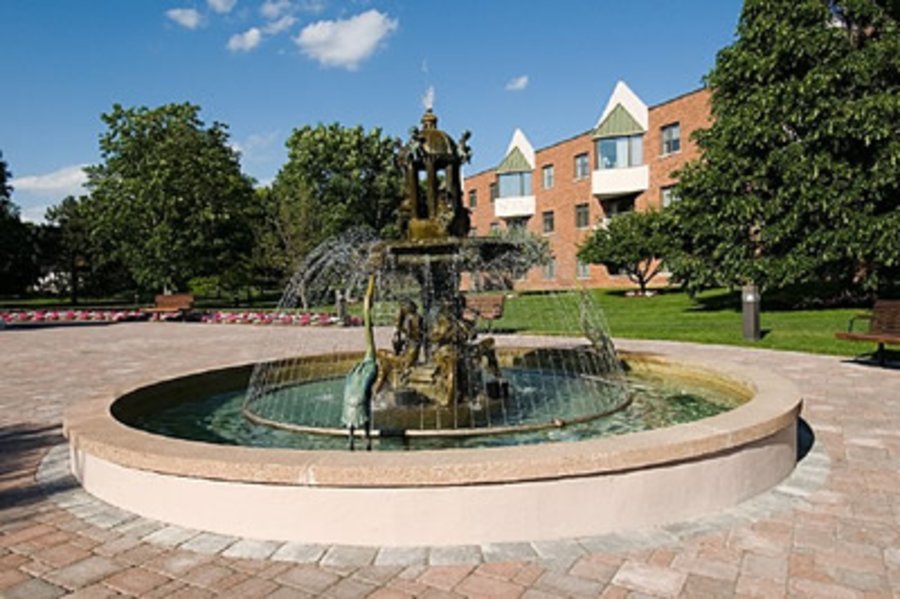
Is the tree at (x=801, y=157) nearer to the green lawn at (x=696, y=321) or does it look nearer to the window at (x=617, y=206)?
the green lawn at (x=696, y=321)

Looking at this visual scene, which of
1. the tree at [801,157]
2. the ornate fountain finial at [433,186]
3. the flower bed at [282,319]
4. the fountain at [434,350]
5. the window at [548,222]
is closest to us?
the fountain at [434,350]

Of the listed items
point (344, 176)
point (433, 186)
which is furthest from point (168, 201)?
point (433, 186)

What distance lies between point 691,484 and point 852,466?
2199mm

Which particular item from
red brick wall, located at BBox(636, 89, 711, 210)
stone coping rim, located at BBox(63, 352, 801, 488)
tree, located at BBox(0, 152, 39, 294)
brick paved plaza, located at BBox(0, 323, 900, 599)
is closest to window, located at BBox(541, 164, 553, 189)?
red brick wall, located at BBox(636, 89, 711, 210)

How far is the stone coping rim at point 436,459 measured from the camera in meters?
4.10

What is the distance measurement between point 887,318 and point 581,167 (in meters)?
33.7

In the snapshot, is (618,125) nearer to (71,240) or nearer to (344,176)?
(344,176)

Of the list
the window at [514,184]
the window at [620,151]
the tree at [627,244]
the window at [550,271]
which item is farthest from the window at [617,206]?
the window at [514,184]

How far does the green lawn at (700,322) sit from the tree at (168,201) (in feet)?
64.6

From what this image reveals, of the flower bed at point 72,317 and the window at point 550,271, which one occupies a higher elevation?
the window at point 550,271

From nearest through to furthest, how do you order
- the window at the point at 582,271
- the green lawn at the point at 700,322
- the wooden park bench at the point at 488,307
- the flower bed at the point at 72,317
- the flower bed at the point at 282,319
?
1. the green lawn at the point at 700,322
2. the wooden park bench at the point at 488,307
3. the flower bed at the point at 282,319
4. the flower bed at the point at 72,317
5. the window at the point at 582,271

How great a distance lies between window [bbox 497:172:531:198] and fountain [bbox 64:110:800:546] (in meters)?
37.9

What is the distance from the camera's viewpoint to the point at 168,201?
123 ft

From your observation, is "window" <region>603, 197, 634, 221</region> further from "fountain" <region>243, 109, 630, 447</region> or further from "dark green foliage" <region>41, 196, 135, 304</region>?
"dark green foliage" <region>41, 196, 135, 304</region>
